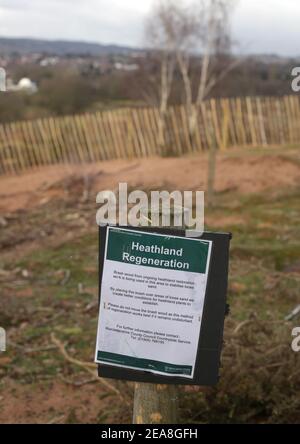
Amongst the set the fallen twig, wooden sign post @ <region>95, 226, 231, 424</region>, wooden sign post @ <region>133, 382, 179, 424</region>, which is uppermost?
wooden sign post @ <region>95, 226, 231, 424</region>

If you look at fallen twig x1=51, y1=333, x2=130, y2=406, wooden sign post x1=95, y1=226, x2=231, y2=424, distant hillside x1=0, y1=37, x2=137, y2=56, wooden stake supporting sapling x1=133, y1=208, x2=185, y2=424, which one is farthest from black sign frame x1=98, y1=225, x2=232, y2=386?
distant hillside x1=0, y1=37, x2=137, y2=56

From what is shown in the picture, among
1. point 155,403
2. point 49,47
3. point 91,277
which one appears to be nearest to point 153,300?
point 155,403

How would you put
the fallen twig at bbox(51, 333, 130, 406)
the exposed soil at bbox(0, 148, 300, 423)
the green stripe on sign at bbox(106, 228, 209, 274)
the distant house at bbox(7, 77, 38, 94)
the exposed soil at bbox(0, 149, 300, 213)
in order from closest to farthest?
the green stripe on sign at bbox(106, 228, 209, 274) → the exposed soil at bbox(0, 148, 300, 423) → the fallen twig at bbox(51, 333, 130, 406) → the exposed soil at bbox(0, 149, 300, 213) → the distant house at bbox(7, 77, 38, 94)

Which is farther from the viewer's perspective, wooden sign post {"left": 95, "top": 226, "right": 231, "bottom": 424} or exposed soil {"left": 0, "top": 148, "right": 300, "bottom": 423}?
exposed soil {"left": 0, "top": 148, "right": 300, "bottom": 423}

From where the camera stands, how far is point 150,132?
18.2 meters

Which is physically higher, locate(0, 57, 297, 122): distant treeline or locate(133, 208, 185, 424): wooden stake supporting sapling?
locate(0, 57, 297, 122): distant treeline

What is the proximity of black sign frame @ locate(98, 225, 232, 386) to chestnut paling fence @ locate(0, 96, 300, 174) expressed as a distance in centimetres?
1576

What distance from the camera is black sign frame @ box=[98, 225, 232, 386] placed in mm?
2195

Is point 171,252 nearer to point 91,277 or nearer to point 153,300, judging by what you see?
point 153,300

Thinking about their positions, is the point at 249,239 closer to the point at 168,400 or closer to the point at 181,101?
the point at 168,400

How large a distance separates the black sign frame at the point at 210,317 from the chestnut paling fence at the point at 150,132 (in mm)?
15759

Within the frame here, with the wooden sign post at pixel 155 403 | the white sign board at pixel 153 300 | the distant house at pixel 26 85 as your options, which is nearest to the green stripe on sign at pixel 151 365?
the white sign board at pixel 153 300

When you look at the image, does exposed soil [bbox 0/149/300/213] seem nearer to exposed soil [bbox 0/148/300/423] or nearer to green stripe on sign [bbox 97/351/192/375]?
exposed soil [bbox 0/148/300/423]
